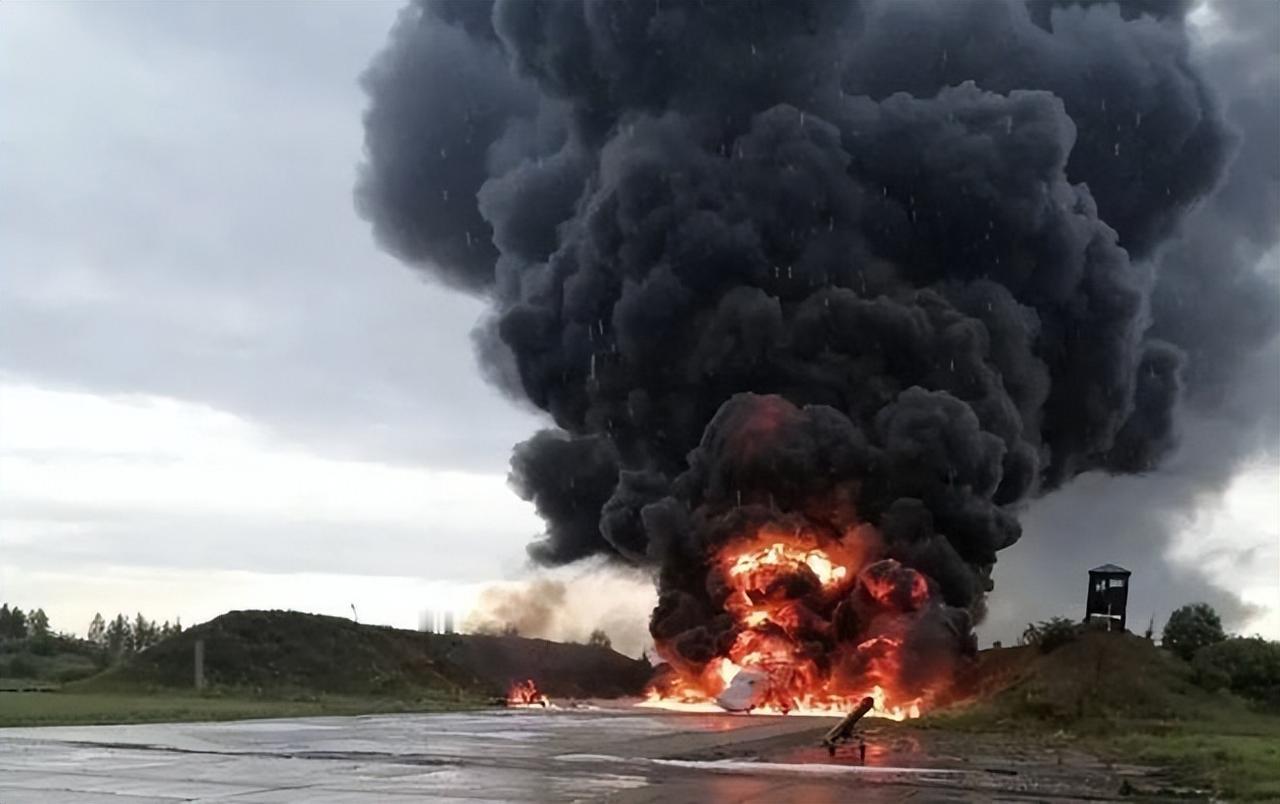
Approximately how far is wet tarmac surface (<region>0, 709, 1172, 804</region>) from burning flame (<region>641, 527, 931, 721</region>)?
73.2ft

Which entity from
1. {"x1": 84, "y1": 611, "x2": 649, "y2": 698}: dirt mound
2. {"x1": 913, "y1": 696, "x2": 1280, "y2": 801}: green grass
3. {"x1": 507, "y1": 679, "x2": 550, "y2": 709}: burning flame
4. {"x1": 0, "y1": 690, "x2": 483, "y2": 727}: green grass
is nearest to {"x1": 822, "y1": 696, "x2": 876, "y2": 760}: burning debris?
{"x1": 913, "y1": 696, "x2": 1280, "y2": 801}: green grass

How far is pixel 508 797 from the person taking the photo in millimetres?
21672

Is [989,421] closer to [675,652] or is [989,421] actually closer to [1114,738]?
[675,652]

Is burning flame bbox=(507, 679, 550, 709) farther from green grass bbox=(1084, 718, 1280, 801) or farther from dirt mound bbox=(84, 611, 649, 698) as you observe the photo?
green grass bbox=(1084, 718, 1280, 801)

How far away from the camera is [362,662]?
289 ft

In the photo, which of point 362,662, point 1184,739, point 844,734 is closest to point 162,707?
point 844,734

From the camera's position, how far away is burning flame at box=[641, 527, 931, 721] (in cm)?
6444

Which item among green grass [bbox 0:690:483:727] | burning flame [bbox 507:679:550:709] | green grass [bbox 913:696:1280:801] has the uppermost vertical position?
green grass [bbox 913:696:1280:801]

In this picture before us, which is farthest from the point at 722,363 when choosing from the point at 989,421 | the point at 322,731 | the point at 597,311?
the point at 322,731

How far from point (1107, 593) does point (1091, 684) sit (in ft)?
47.6

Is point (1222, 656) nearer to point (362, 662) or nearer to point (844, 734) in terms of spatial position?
point (844, 734)

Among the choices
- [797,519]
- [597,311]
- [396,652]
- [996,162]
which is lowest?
[396,652]

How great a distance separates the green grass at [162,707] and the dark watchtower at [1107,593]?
103 feet

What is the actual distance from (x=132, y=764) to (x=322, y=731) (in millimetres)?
13515
